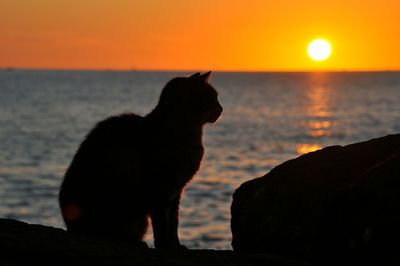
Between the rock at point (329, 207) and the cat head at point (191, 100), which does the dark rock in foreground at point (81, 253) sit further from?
the cat head at point (191, 100)

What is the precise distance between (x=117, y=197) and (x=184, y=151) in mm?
837

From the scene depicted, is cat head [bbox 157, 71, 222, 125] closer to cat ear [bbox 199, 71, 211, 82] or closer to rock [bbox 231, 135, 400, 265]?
cat ear [bbox 199, 71, 211, 82]

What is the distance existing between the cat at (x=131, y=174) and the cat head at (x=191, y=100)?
13 mm

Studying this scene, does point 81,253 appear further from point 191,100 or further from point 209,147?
point 209,147

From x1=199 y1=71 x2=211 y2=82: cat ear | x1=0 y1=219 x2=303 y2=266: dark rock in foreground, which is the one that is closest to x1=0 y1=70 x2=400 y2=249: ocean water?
x1=199 y1=71 x2=211 y2=82: cat ear

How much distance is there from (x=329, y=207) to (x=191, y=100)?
2266mm

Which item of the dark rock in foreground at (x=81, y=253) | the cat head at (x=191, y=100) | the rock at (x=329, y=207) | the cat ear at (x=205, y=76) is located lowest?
the dark rock in foreground at (x=81, y=253)

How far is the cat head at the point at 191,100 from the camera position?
812 cm

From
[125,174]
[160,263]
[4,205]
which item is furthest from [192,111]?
[4,205]

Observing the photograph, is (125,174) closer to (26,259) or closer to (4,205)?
(26,259)

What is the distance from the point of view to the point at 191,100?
822cm

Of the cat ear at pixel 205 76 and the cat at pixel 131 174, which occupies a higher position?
the cat ear at pixel 205 76

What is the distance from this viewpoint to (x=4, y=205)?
24359 millimetres

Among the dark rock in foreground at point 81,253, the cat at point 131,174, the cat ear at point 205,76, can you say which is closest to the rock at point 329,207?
the dark rock in foreground at point 81,253
